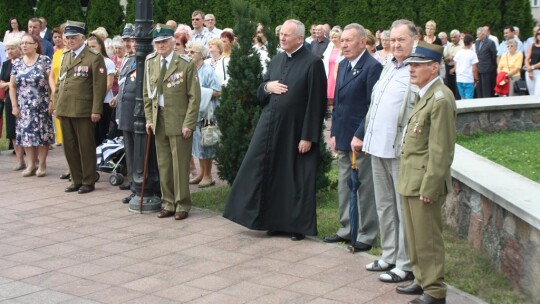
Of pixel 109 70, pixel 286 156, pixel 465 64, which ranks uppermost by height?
pixel 465 64

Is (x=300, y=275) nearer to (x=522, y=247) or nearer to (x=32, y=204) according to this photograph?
(x=522, y=247)

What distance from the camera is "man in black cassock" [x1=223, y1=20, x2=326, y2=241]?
8305mm

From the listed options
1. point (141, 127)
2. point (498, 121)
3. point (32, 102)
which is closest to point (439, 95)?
point (141, 127)

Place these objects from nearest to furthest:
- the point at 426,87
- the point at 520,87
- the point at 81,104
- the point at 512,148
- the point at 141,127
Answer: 1. the point at 426,87
2. the point at 141,127
3. the point at 81,104
4. the point at 512,148
5. the point at 520,87

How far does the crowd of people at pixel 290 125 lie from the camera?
6.39m

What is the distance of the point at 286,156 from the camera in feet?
27.7

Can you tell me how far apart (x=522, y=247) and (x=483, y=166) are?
5.78 feet

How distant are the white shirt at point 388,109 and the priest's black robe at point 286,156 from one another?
117 cm

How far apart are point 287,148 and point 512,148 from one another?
3893mm

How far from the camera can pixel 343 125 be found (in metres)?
7.96

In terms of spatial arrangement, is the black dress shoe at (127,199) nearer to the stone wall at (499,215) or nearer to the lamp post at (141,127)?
the lamp post at (141,127)

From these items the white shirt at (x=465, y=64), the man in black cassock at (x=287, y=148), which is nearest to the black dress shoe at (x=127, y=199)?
the man in black cassock at (x=287, y=148)

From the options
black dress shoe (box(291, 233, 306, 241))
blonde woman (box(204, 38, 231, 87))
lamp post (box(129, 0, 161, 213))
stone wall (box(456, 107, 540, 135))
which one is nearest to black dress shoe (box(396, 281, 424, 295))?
black dress shoe (box(291, 233, 306, 241))

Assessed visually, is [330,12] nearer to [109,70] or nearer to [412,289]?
[109,70]
